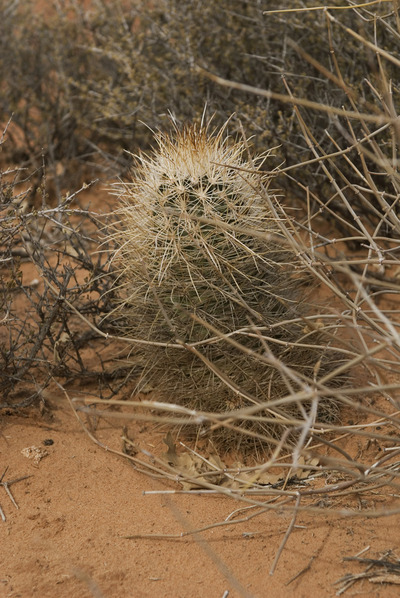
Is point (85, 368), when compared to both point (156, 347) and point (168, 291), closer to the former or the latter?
point (156, 347)

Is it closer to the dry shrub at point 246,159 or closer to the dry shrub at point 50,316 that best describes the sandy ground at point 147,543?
the dry shrub at point 246,159

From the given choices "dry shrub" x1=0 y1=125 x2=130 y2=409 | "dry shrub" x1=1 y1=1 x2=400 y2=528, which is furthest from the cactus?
"dry shrub" x1=0 y1=125 x2=130 y2=409

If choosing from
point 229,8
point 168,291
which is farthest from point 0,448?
point 229,8

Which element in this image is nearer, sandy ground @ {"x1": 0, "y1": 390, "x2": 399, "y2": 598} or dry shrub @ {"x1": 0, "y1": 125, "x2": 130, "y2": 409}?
sandy ground @ {"x1": 0, "y1": 390, "x2": 399, "y2": 598}

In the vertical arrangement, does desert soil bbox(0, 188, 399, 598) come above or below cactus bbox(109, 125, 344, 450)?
below

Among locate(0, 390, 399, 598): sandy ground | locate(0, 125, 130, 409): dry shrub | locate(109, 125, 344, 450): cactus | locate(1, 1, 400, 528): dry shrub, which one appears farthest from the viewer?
locate(0, 125, 130, 409): dry shrub

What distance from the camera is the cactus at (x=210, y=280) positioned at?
2.52 m

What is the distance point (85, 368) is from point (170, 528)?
1.19 m

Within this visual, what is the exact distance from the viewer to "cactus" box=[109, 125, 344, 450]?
252cm

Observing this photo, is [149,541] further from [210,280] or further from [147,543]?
[210,280]

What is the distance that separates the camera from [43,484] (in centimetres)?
264

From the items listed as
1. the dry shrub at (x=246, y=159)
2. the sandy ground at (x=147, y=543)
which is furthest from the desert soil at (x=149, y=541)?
the dry shrub at (x=246, y=159)

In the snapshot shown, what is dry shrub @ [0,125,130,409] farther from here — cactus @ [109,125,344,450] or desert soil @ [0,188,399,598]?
desert soil @ [0,188,399,598]

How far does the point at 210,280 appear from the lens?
2549 mm
